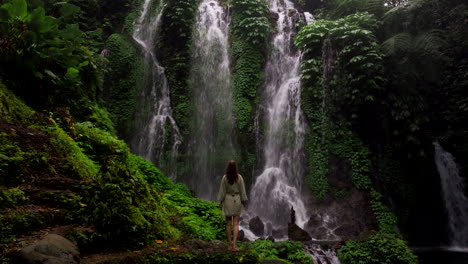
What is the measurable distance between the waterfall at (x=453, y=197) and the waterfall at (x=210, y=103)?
8.98m

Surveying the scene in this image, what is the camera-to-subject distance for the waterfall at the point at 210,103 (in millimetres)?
15117

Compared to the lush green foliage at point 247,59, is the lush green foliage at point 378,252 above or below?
below

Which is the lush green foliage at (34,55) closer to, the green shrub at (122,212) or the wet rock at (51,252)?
the green shrub at (122,212)

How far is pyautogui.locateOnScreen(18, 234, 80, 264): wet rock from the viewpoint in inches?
97.4

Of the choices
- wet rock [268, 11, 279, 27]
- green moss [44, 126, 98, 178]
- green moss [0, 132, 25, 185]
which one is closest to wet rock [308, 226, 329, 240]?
green moss [44, 126, 98, 178]

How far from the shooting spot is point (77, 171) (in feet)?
14.7

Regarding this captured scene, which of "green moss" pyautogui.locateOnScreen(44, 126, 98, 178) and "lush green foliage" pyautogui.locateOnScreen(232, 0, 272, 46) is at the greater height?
"lush green foliage" pyautogui.locateOnScreen(232, 0, 272, 46)

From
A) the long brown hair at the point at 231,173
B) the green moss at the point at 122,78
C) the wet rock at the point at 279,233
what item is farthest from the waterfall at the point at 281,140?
the long brown hair at the point at 231,173

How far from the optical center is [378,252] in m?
7.79

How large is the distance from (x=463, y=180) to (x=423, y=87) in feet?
14.0

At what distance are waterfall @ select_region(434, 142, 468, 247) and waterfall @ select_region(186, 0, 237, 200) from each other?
8976 millimetres

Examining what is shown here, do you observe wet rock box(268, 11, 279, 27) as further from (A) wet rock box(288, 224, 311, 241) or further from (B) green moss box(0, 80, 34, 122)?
(B) green moss box(0, 80, 34, 122)

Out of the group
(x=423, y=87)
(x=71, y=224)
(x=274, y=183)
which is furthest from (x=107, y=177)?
(x=423, y=87)

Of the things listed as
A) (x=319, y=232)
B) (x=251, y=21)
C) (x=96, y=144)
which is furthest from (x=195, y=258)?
(x=251, y=21)
